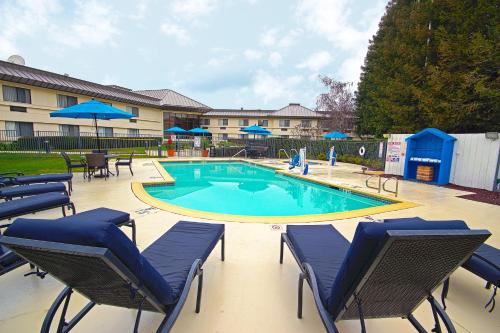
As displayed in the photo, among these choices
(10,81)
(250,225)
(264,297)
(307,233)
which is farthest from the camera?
(10,81)

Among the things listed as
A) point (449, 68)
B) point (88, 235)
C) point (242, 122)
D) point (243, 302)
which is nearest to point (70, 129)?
point (242, 122)

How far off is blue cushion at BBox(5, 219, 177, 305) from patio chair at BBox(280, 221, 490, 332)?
3.99 ft

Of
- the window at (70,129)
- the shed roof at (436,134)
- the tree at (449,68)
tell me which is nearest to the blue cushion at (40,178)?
the shed roof at (436,134)

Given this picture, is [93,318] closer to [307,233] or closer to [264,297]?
[264,297]

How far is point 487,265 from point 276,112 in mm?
38400

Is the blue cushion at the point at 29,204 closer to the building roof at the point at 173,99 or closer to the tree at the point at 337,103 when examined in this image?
the tree at the point at 337,103

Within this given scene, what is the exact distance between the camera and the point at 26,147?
52.1ft

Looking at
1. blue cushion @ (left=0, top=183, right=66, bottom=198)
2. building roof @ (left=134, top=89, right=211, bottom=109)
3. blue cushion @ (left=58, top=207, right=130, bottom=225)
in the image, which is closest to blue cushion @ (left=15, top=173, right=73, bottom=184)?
blue cushion @ (left=0, top=183, right=66, bottom=198)

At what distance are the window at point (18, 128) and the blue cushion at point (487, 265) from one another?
25.8 meters

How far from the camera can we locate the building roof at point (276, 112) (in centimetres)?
3703

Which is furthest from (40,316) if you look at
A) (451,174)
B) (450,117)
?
(450,117)

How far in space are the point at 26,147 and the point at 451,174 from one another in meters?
23.7

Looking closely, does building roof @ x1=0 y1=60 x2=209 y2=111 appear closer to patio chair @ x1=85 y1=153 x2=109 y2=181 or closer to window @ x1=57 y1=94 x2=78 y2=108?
window @ x1=57 y1=94 x2=78 y2=108

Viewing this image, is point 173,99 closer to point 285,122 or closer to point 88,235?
point 285,122
